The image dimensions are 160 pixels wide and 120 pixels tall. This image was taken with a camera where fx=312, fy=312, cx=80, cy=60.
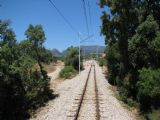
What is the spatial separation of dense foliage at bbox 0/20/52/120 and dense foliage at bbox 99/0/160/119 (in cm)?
750

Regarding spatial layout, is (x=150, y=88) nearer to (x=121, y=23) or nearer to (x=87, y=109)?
(x=87, y=109)

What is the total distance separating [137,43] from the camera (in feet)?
88.2

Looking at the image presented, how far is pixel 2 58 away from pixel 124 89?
14.0 metres

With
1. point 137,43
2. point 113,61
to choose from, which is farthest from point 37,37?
point 113,61

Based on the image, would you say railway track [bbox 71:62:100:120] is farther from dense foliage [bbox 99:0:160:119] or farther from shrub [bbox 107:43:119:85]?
shrub [bbox 107:43:119:85]

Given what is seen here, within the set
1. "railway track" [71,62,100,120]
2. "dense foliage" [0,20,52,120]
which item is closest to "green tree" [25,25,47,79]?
"dense foliage" [0,20,52,120]

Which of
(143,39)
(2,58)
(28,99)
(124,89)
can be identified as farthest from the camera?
(124,89)

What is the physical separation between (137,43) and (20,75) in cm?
1046

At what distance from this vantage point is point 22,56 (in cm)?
2367

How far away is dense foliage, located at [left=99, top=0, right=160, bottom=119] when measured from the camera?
78.2 feet

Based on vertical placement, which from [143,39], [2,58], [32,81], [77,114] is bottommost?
[77,114]

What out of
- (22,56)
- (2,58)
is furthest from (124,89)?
(2,58)

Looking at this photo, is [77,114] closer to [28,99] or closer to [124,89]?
[28,99]

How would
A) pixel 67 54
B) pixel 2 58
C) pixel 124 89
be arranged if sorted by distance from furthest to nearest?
pixel 67 54 < pixel 124 89 < pixel 2 58
